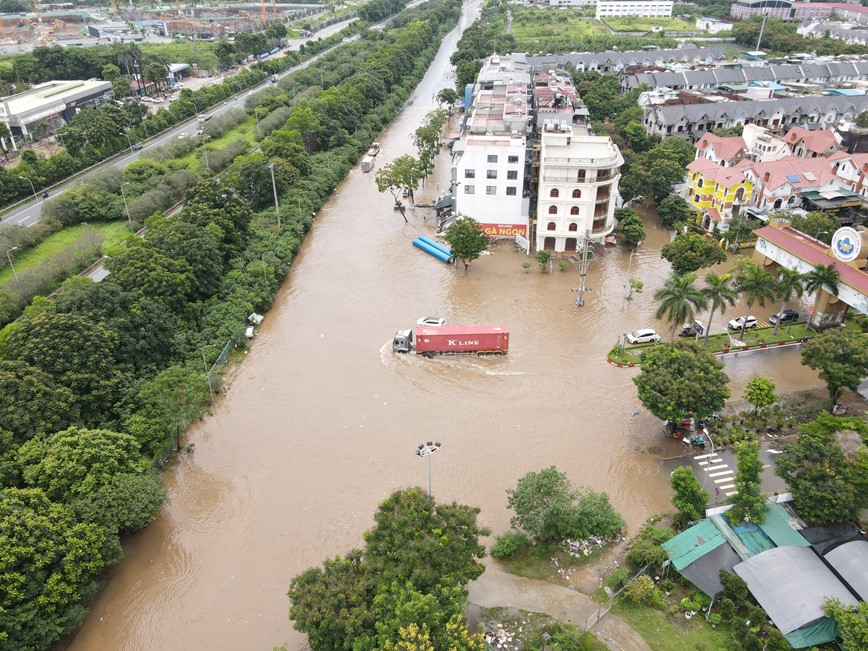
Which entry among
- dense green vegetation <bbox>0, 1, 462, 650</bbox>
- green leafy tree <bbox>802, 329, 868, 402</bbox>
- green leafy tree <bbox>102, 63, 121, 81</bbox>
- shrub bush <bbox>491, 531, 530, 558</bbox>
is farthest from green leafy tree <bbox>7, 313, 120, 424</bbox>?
green leafy tree <bbox>102, 63, 121, 81</bbox>

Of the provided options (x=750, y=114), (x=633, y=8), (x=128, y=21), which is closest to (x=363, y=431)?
(x=750, y=114)

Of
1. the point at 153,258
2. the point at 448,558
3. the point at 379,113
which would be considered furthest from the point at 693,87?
the point at 448,558

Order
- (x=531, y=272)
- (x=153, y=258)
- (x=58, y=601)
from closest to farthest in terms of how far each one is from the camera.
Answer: (x=58, y=601) → (x=153, y=258) → (x=531, y=272)

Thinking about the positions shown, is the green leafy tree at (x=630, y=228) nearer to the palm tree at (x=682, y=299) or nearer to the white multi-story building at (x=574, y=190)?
the white multi-story building at (x=574, y=190)

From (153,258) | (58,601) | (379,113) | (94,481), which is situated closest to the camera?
(58,601)

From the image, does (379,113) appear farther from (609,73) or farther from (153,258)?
(153,258)

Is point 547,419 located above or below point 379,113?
below

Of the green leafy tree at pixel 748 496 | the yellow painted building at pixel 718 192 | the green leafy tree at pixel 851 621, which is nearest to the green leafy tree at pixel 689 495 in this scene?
the green leafy tree at pixel 748 496
